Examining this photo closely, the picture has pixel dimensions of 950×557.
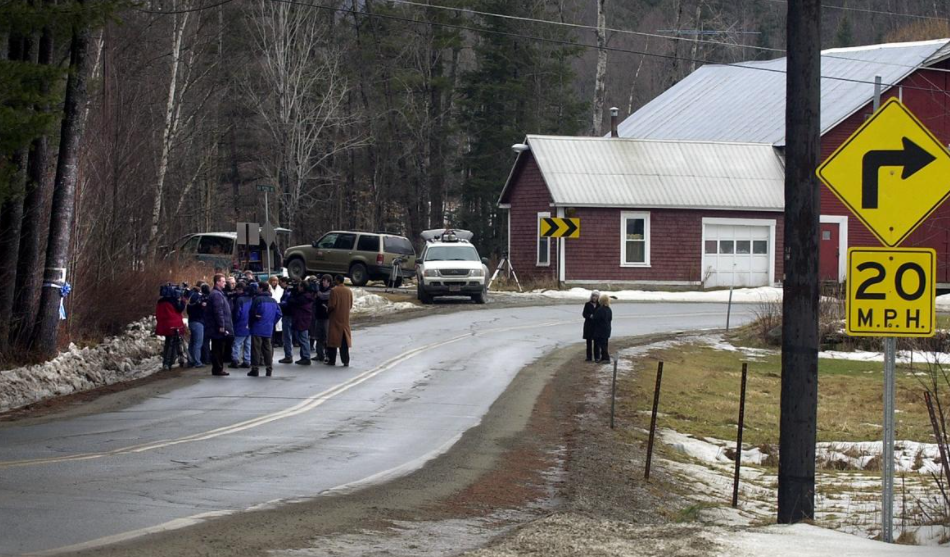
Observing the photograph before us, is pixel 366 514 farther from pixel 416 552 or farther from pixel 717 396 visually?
pixel 717 396

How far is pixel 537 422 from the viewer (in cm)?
1778

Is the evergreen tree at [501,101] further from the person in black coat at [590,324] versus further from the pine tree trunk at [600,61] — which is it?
the person in black coat at [590,324]

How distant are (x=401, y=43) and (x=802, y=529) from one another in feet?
186

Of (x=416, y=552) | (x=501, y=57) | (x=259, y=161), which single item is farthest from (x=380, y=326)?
(x=501, y=57)

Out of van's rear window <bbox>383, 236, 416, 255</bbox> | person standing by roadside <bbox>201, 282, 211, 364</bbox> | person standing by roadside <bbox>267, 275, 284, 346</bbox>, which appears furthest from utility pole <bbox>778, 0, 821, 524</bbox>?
van's rear window <bbox>383, 236, 416, 255</bbox>

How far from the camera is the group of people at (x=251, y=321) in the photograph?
22625mm

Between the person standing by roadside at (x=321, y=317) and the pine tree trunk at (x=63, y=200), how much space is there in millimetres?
4926

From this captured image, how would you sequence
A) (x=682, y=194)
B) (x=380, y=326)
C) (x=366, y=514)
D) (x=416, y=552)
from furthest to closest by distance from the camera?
(x=682, y=194)
(x=380, y=326)
(x=366, y=514)
(x=416, y=552)

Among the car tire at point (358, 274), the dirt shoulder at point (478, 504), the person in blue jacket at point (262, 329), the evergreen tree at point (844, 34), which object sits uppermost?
the evergreen tree at point (844, 34)

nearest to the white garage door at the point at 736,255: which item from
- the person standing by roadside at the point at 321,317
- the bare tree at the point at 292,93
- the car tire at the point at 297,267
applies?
the car tire at the point at 297,267

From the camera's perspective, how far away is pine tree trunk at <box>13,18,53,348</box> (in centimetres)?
2109

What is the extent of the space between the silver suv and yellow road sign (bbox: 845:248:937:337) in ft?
90.9

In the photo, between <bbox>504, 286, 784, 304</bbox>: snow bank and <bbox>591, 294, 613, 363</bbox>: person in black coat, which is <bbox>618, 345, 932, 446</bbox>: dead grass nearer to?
<bbox>591, 294, 613, 363</bbox>: person in black coat

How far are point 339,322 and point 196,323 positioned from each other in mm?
2683
